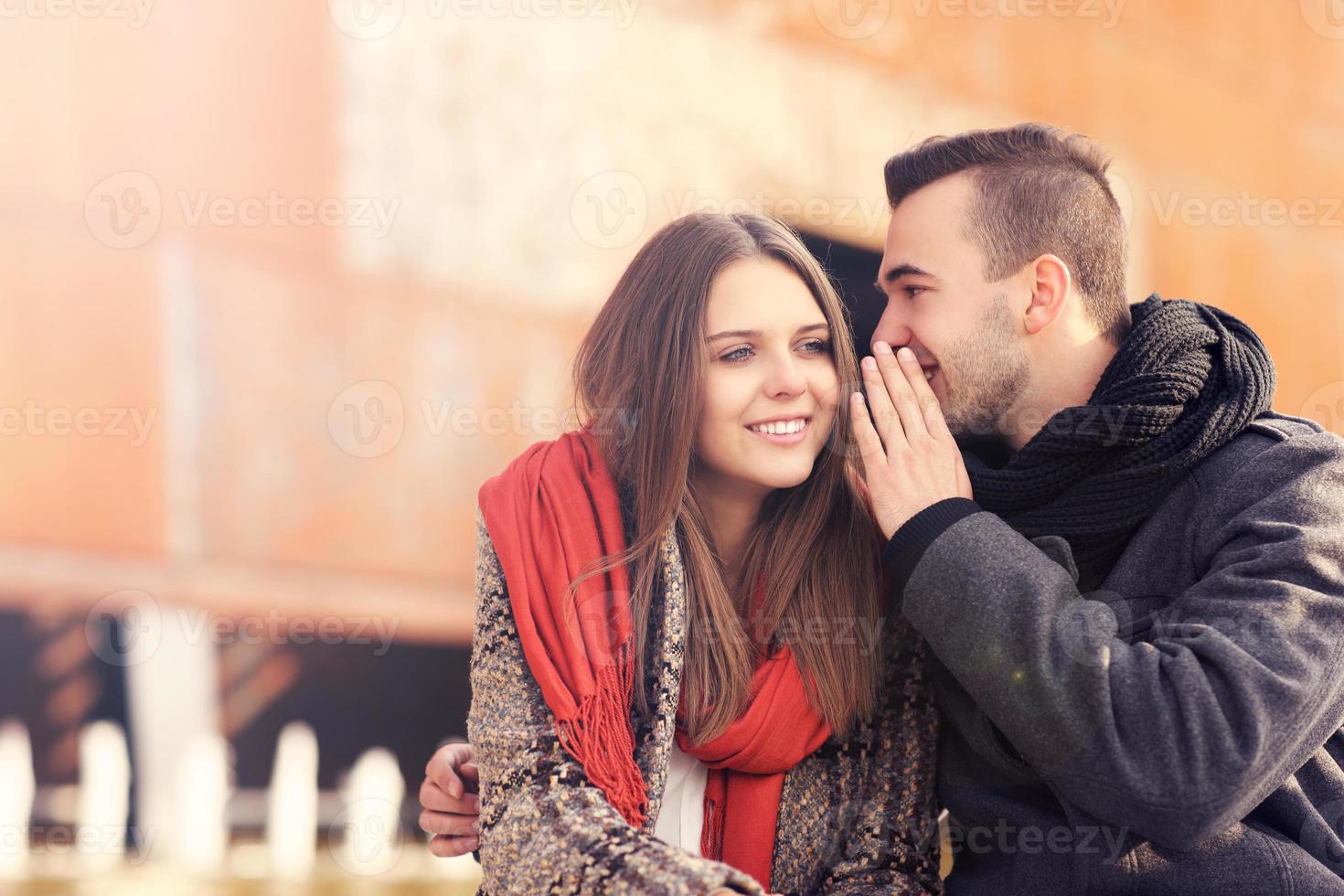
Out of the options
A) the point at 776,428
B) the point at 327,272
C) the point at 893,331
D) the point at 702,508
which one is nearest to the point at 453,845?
the point at 702,508

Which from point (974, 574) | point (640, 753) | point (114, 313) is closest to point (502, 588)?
point (640, 753)

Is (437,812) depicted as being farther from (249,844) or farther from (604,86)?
(604,86)

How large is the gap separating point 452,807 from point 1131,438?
151 cm

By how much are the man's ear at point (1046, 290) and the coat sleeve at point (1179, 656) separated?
0.52 meters

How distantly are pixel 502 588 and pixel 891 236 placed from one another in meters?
1.13

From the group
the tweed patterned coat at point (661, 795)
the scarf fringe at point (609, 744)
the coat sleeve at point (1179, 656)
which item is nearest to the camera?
the coat sleeve at point (1179, 656)

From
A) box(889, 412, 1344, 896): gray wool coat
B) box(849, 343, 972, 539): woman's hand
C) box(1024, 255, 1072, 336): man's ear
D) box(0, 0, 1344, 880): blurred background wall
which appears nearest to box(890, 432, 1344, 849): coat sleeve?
box(889, 412, 1344, 896): gray wool coat

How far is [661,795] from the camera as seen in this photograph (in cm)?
210

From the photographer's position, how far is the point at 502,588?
85.0 inches

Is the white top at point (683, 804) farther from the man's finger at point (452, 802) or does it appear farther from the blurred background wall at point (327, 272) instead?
the blurred background wall at point (327, 272)

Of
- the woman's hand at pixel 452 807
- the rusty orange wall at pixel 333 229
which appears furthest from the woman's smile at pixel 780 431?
the rusty orange wall at pixel 333 229

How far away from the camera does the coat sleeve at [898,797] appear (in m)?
2.20

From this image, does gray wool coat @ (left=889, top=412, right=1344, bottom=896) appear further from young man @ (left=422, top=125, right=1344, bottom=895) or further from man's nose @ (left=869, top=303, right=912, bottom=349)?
man's nose @ (left=869, top=303, right=912, bottom=349)

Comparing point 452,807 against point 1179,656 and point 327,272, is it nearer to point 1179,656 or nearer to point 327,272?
point 1179,656
